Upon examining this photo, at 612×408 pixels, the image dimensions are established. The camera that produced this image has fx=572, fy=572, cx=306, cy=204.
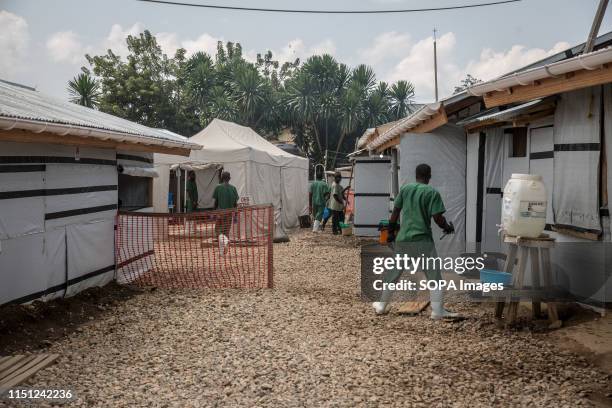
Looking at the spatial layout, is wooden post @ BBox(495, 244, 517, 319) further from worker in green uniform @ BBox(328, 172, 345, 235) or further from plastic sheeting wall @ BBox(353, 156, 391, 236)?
worker in green uniform @ BBox(328, 172, 345, 235)

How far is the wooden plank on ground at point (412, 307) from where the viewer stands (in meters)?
6.30

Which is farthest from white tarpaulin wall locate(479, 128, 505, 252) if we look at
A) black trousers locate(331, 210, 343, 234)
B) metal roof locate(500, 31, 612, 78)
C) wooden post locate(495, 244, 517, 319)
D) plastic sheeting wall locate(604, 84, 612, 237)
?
black trousers locate(331, 210, 343, 234)

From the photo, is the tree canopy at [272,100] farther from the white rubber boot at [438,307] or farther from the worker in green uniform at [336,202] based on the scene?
the white rubber boot at [438,307]

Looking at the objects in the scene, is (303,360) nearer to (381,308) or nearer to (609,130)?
(381,308)

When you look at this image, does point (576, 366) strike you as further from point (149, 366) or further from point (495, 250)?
point (495, 250)

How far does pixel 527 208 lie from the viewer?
541cm

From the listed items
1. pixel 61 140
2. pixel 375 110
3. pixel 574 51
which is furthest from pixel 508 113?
pixel 375 110

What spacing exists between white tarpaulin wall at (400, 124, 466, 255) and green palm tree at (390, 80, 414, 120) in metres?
30.1

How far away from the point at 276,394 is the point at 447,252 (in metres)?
6.04

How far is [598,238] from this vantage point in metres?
5.45

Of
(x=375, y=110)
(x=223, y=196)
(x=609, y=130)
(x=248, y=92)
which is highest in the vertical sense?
(x=248, y=92)

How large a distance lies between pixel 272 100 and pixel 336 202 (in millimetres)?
25007

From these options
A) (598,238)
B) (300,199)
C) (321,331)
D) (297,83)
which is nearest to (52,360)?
(321,331)

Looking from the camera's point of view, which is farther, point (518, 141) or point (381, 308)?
point (518, 141)
